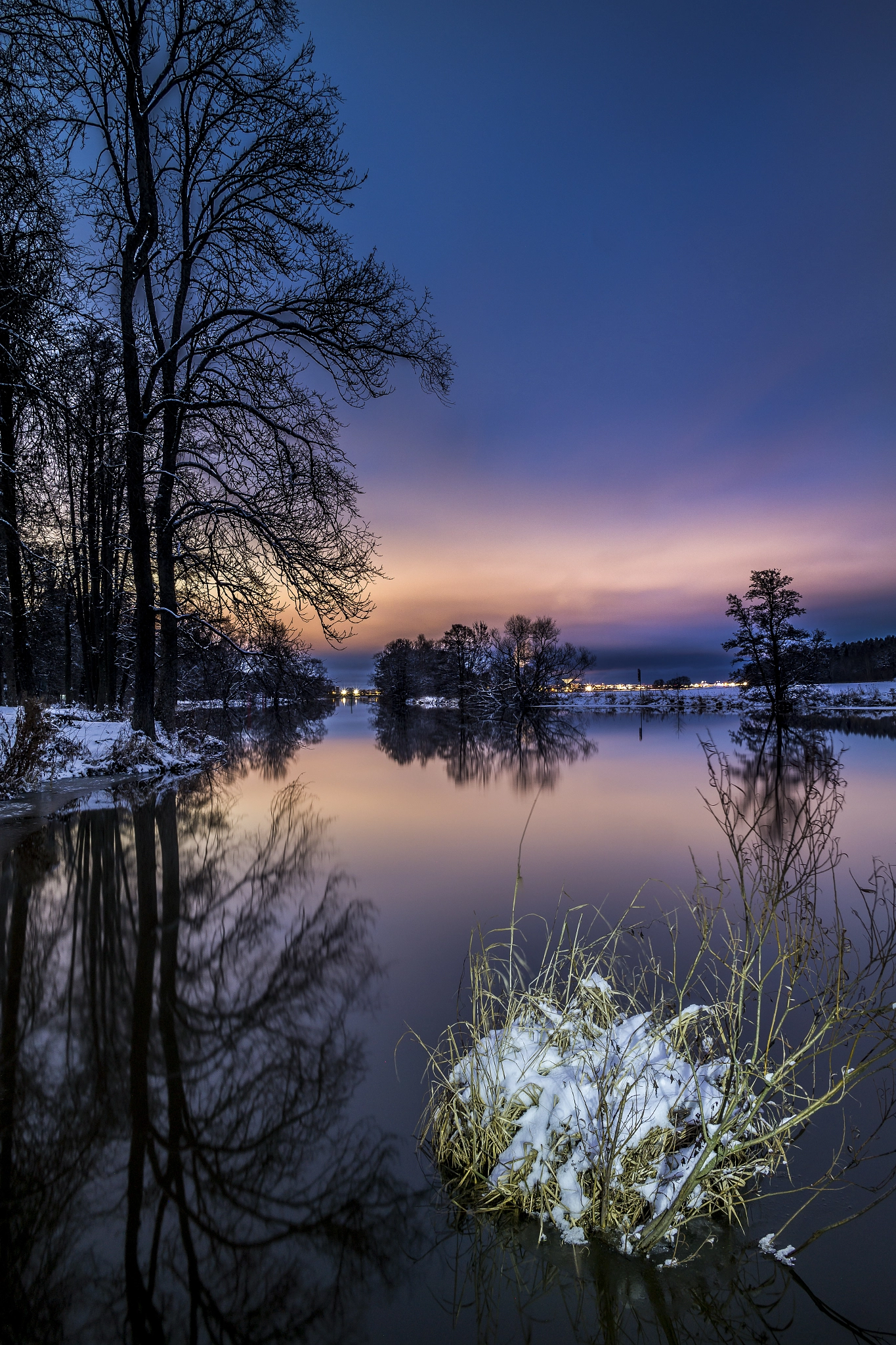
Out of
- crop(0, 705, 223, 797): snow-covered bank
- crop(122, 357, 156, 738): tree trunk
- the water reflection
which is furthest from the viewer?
crop(122, 357, 156, 738): tree trunk

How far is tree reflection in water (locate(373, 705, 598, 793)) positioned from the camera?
51.7 ft

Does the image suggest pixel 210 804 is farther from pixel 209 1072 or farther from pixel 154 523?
pixel 209 1072

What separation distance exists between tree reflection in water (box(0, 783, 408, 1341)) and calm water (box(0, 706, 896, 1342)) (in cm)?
1

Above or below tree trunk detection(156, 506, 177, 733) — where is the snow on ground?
below

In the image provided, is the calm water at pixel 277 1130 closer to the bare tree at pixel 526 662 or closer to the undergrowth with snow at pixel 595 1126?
the undergrowth with snow at pixel 595 1126

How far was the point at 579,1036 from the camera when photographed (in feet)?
8.70

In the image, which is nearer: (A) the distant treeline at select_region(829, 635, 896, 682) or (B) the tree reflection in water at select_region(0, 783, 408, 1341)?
(B) the tree reflection in water at select_region(0, 783, 408, 1341)

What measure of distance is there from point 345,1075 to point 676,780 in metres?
12.8

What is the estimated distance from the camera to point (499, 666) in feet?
186

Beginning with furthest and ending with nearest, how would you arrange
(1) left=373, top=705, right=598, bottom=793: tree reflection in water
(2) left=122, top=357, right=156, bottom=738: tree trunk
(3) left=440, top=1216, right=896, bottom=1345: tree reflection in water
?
(1) left=373, top=705, right=598, bottom=793: tree reflection in water
(2) left=122, top=357, right=156, bottom=738: tree trunk
(3) left=440, top=1216, right=896, bottom=1345: tree reflection in water

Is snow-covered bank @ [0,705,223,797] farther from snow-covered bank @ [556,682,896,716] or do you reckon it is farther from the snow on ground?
snow-covered bank @ [556,682,896,716]

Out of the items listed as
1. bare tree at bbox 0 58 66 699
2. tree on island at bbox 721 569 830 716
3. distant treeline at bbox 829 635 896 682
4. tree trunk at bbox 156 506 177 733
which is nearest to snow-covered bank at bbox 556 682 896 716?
tree on island at bbox 721 569 830 716

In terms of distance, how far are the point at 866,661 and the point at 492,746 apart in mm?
102833

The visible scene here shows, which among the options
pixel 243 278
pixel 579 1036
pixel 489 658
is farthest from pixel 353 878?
pixel 489 658
